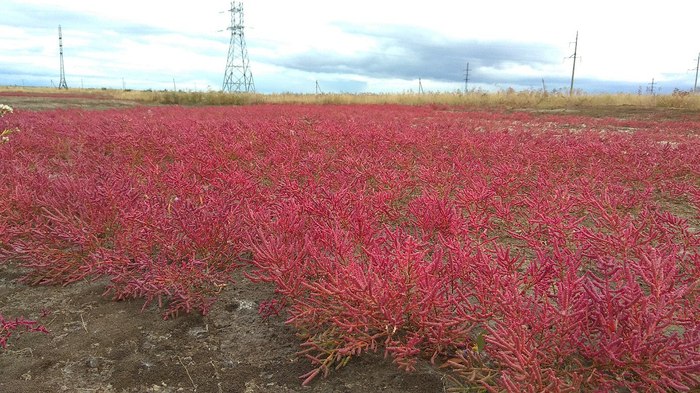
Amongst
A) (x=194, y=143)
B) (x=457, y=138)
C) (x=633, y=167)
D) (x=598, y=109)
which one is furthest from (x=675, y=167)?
(x=598, y=109)

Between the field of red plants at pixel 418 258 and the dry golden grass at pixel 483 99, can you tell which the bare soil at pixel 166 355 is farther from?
the dry golden grass at pixel 483 99

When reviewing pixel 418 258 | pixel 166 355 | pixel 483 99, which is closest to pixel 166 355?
pixel 166 355

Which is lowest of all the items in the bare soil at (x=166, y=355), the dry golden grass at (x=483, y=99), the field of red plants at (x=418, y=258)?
the bare soil at (x=166, y=355)

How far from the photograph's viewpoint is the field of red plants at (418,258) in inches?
65.2

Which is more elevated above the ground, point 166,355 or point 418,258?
point 418,258

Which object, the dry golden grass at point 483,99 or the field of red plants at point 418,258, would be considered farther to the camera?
the dry golden grass at point 483,99

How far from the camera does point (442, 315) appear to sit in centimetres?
200

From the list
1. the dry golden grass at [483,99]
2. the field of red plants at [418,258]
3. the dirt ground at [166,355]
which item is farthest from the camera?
the dry golden grass at [483,99]

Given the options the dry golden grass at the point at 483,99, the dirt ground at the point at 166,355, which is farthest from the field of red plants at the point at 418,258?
the dry golden grass at the point at 483,99

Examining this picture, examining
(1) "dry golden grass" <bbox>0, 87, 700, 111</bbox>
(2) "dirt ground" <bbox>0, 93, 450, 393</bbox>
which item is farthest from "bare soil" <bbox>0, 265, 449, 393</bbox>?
(1) "dry golden grass" <bbox>0, 87, 700, 111</bbox>

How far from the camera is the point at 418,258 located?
1969 mm

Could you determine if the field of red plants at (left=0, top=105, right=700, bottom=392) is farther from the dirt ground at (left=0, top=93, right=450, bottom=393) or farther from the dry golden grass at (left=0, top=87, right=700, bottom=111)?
the dry golden grass at (left=0, top=87, right=700, bottom=111)

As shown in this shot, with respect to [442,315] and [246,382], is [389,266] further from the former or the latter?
[246,382]

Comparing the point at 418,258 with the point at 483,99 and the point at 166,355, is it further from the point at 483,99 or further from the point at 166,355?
the point at 483,99
